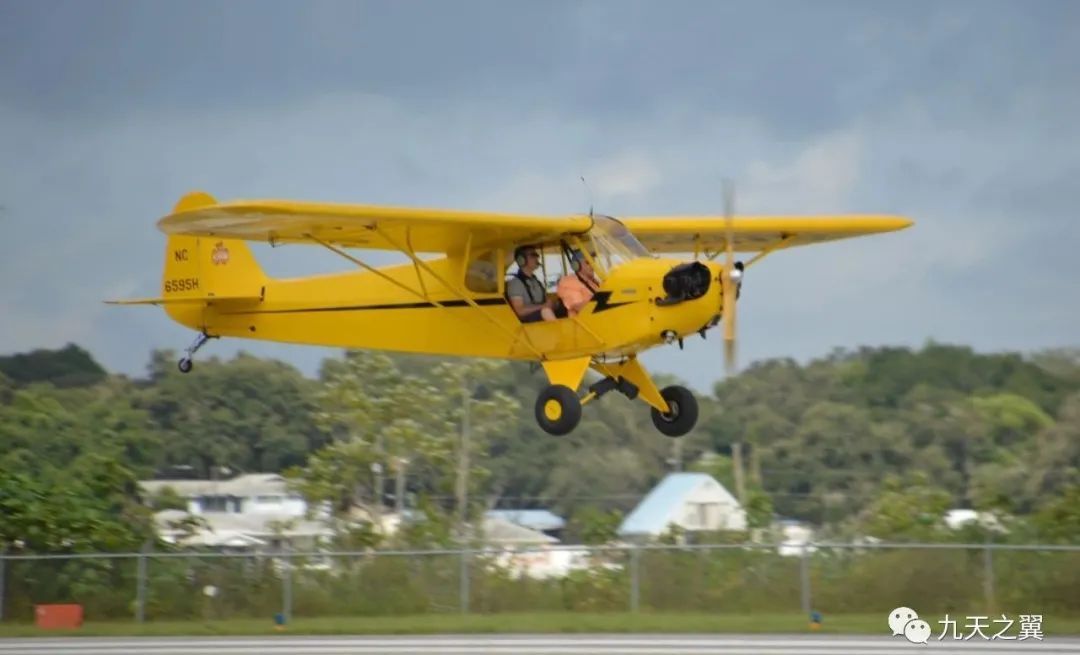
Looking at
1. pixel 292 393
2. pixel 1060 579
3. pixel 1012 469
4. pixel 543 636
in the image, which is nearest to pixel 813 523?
pixel 1012 469

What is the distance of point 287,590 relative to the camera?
23.8 m

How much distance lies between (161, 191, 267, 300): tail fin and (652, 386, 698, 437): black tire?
5.67m

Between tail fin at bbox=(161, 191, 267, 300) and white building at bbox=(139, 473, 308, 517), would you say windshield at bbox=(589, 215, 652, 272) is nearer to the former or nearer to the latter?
tail fin at bbox=(161, 191, 267, 300)

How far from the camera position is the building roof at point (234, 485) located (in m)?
46.4

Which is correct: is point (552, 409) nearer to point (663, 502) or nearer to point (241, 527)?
point (663, 502)

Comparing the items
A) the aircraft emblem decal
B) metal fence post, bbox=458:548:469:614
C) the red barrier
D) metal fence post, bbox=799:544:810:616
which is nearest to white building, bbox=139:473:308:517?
the red barrier

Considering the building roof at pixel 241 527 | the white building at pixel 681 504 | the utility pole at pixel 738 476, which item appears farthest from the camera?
the utility pole at pixel 738 476

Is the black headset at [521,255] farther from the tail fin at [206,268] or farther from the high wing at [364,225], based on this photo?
the tail fin at [206,268]

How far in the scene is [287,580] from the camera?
78.1 ft

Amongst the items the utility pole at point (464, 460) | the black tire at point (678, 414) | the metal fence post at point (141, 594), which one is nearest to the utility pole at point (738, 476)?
the utility pole at point (464, 460)

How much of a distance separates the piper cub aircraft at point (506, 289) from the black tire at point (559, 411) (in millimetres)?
15

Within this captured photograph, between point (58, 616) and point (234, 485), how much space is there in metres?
24.6

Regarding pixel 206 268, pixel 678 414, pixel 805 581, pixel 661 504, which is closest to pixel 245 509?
pixel 661 504

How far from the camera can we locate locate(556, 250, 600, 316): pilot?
1811 centimetres
